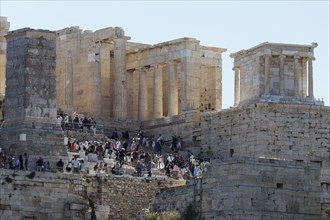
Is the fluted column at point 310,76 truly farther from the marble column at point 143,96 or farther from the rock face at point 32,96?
the rock face at point 32,96

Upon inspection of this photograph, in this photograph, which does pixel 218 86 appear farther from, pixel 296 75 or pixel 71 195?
pixel 71 195

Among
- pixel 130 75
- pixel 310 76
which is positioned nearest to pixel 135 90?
pixel 130 75

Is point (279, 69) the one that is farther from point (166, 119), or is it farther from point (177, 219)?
point (177, 219)

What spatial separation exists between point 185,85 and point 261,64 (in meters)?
4.83

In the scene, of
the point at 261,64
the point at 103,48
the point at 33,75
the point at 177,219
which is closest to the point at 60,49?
the point at 103,48

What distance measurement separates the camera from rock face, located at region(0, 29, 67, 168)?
7331cm

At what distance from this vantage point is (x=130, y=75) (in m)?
95.3

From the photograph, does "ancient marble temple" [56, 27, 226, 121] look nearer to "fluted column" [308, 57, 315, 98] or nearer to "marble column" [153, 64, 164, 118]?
"marble column" [153, 64, 164, 118]

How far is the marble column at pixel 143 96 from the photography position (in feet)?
304

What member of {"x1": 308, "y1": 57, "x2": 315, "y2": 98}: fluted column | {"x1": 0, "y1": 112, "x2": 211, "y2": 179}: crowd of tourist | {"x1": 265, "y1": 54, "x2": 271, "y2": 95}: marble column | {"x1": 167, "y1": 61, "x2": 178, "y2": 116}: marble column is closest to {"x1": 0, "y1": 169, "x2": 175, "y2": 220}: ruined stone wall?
{"x1": 0, "y1": 112, "x2": 211, "y2": 179}: crowd of tourist

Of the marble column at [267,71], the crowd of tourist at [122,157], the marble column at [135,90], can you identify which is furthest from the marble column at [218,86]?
the crowd of tourist at [122,157]

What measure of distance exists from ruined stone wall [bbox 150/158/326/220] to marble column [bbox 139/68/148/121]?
2462 cm

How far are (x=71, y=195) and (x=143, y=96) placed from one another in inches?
922

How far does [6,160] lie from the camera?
71812mm
